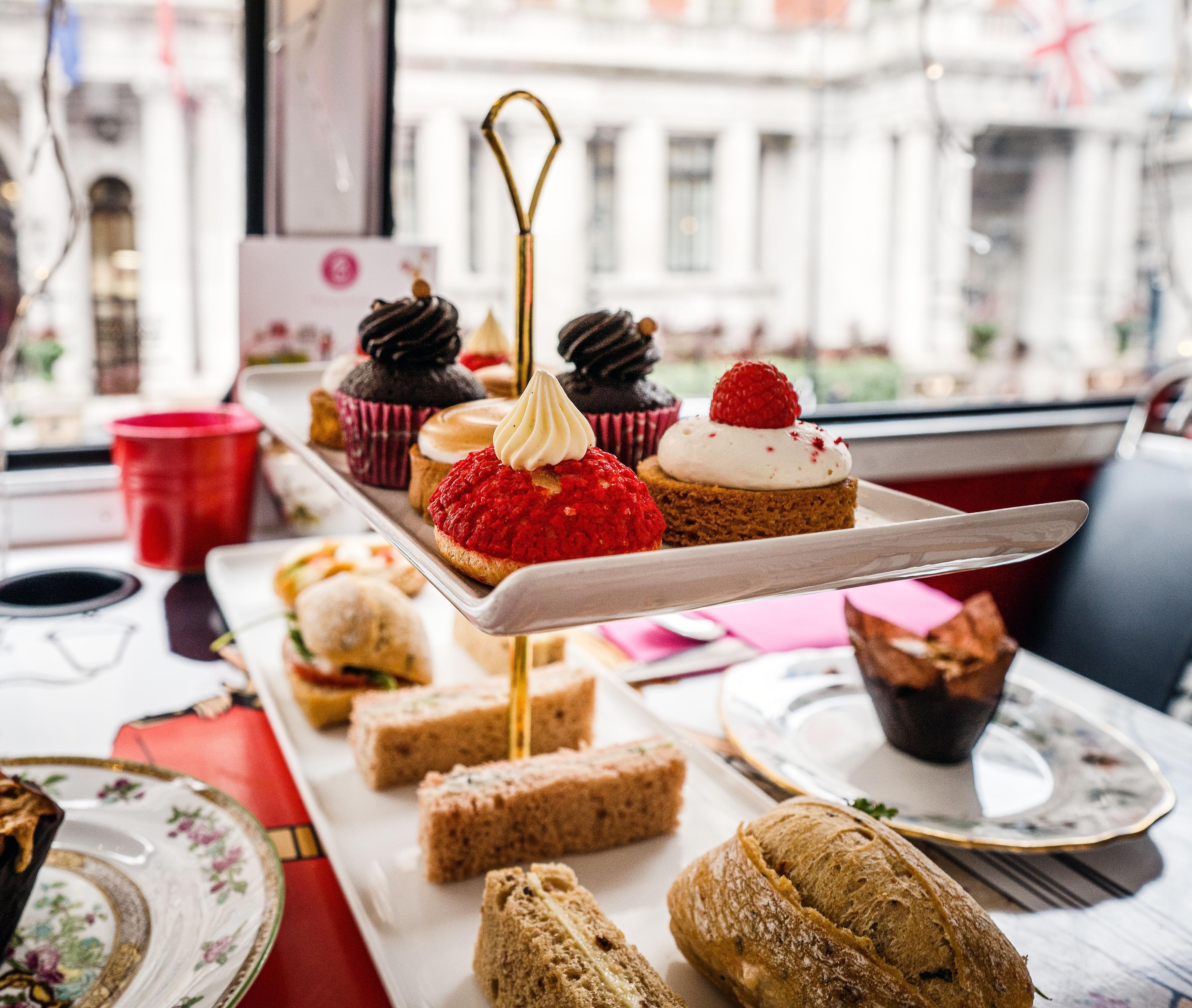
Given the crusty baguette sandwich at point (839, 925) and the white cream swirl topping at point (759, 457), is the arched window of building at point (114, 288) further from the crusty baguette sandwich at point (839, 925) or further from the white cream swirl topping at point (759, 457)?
the crusty baguette sandwich at point (839, 925)

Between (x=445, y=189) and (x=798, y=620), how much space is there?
5.24 feet

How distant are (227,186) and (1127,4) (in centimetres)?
319

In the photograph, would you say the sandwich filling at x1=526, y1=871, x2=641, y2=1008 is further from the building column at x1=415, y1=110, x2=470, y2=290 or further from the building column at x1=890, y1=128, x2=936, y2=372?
the building column at x1=890, y1=128, x2=936, y2=372

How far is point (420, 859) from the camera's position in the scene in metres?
0.89

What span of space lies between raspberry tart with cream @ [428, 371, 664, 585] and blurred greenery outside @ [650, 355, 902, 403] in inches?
95.8

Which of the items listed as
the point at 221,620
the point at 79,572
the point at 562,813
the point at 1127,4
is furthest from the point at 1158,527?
the point at 1127,4

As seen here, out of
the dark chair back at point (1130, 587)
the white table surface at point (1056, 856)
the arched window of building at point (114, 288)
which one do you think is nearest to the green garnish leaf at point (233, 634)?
the white table surface at point (1056, 856)

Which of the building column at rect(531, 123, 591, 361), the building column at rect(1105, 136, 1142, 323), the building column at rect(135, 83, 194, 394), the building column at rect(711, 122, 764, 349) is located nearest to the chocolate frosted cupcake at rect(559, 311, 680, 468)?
the building column at rect(135, 83, 194, 394)

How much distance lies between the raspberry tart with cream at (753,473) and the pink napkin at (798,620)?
0.60 metres

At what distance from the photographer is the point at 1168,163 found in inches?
144

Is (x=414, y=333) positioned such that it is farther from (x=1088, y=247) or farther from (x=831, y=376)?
(x=1088, y=247)

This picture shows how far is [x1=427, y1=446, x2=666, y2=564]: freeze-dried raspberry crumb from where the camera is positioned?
2.02 ft

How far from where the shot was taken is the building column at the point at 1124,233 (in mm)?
3693

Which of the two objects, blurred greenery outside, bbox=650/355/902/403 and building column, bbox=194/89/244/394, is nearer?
building column, bbox=194/89/244/394
